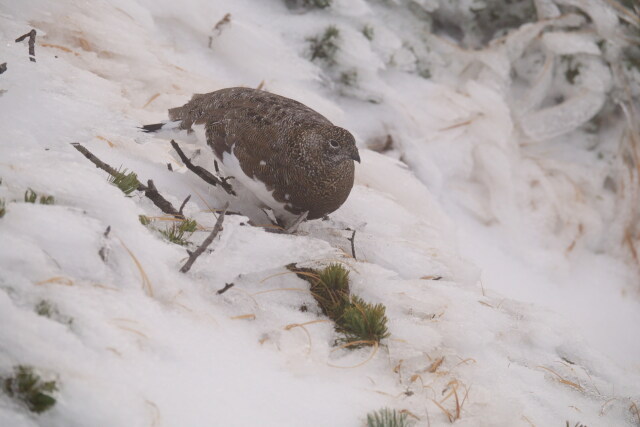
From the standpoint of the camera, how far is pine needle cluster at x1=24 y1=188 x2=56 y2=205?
1.58 m

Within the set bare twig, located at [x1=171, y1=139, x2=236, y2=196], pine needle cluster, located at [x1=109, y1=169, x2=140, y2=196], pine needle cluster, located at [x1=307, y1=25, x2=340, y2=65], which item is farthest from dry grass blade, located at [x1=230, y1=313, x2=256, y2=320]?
pine needle cluster, located at [x1=307, y1=25, x2=340, y2=65]

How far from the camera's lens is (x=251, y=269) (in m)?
1.86

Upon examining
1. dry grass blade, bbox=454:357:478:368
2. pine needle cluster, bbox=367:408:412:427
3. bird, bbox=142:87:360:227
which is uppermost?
bird, bbox=142:87:360:227

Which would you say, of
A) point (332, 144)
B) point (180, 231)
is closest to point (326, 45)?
point (332, 144)

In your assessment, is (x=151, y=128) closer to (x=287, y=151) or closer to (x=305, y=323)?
(x=287, y=151)

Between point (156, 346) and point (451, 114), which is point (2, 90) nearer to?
point (156, 346)

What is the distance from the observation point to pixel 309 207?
6.91 ft

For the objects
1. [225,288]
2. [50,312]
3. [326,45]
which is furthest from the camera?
[326,45]

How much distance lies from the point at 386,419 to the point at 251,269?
68 cm

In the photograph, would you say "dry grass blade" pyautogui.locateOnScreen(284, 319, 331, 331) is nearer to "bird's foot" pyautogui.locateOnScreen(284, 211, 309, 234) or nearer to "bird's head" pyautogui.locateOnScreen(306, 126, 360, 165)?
"bird's foot" pyautogui.locateOnScreen(284, 211, 309, 234)

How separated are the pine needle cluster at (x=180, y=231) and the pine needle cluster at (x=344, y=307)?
41 centimetres

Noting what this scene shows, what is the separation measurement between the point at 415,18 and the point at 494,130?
1.25 meters

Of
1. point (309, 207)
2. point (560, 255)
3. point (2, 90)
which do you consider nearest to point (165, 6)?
point (2, 90)

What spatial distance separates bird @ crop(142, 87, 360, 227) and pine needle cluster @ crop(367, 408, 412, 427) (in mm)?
839
